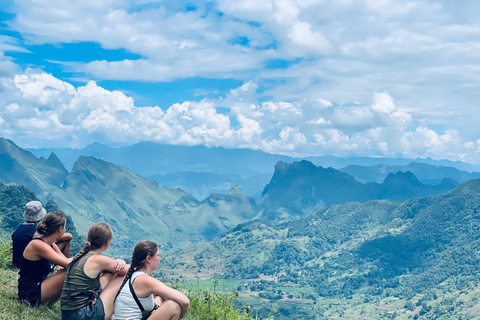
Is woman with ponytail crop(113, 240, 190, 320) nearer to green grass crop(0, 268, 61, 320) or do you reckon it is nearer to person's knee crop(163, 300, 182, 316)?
person's knee crop(163, 300, 182, 316)

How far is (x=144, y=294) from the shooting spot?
9.02 meters

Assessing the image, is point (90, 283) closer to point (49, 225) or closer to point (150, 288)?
point (150, 288)

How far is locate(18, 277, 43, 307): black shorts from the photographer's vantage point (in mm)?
10781

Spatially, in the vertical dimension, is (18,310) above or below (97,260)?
below

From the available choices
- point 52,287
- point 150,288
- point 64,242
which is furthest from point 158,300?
point 64,242

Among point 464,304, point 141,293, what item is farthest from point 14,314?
point 464,304

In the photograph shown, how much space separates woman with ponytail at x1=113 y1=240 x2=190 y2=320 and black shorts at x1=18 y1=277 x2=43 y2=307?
278 centimetres

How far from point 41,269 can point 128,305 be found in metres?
3.12

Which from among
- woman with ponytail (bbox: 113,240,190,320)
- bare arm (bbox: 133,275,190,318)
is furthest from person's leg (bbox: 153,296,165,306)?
bare arm (bbox: 133,275,190,318)

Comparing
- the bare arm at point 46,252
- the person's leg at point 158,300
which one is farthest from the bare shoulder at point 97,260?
the bare arm at point 46,252

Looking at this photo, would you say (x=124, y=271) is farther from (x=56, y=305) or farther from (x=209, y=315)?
(x=209, y=315)

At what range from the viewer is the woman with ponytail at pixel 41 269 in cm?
1061

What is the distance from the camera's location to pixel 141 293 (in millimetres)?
9023

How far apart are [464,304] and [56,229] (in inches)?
8526
